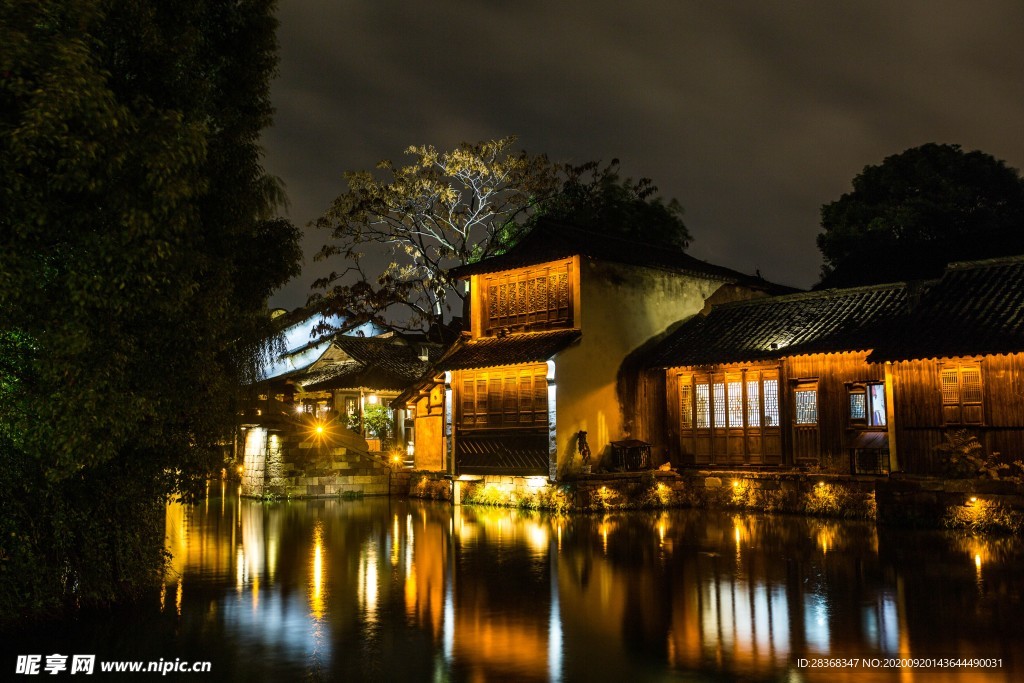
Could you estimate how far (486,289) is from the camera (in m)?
28.0

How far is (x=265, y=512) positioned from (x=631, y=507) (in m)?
11.1

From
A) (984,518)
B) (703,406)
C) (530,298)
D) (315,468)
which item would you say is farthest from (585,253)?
(315,468)

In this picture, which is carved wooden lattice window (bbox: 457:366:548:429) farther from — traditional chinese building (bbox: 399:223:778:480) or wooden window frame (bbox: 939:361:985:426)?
wooden window frame (bbox: 939:361:985:426)

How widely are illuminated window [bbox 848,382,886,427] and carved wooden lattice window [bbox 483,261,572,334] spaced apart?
7991mm

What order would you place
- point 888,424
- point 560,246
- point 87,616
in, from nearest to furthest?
1. point 87,616
2. point 888,424
3. point 560,246

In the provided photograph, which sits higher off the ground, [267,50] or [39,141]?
[267,50]


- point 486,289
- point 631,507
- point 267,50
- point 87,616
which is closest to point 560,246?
point 486,289

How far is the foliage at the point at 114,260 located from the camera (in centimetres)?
835

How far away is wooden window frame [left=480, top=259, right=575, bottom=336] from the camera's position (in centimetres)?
2539

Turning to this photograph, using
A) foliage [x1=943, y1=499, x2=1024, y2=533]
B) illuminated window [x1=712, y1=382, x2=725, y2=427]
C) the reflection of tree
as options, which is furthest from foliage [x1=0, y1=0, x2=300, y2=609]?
illuminated window [x1=712, y1=382, x2=725, y2=427]

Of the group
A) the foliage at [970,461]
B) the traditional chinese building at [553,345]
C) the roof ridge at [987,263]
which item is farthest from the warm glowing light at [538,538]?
the roof ridge at [987,263]

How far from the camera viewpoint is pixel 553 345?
24344mm

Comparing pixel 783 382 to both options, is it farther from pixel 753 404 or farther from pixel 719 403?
pixel 719 403

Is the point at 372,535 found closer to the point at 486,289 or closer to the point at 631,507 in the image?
the point at 631,507
